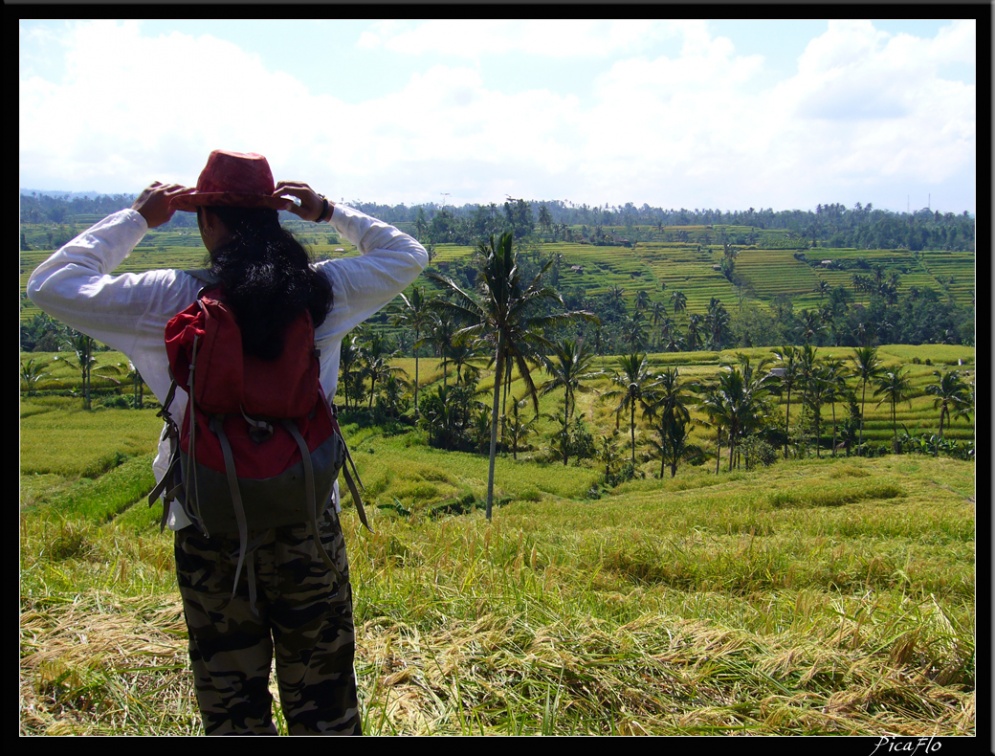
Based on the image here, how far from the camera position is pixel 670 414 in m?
31.1

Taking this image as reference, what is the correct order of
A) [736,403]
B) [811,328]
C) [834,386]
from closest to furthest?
[736,403] → [834,386] → [811,328]

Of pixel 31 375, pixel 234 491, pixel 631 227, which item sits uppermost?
pixel 631 227

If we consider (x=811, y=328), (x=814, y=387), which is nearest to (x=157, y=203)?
(x=814, y=387)

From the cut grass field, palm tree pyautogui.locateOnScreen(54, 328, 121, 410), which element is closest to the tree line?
palm tree pyautogui.locateOnScreen(54, 328, 121, 410)

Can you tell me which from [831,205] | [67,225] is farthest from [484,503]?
[831,205]

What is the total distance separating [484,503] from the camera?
23297 millimetres

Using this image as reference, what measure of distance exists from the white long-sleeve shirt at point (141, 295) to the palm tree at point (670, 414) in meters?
29.1

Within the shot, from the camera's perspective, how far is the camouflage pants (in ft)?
5.36

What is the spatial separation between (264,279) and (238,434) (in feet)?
1.09

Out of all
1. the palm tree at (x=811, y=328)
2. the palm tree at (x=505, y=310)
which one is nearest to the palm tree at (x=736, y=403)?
the palm tree at (x=505, y=310)

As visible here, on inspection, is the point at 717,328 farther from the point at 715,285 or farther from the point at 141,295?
the point at 141,295

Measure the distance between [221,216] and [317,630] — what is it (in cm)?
97

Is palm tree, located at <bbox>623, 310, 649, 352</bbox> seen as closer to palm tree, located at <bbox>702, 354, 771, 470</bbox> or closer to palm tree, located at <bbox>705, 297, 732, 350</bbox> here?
palm tree, located at <bbox>705, 297, 732, 350</bbox>

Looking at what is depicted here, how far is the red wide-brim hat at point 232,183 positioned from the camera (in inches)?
66.9
